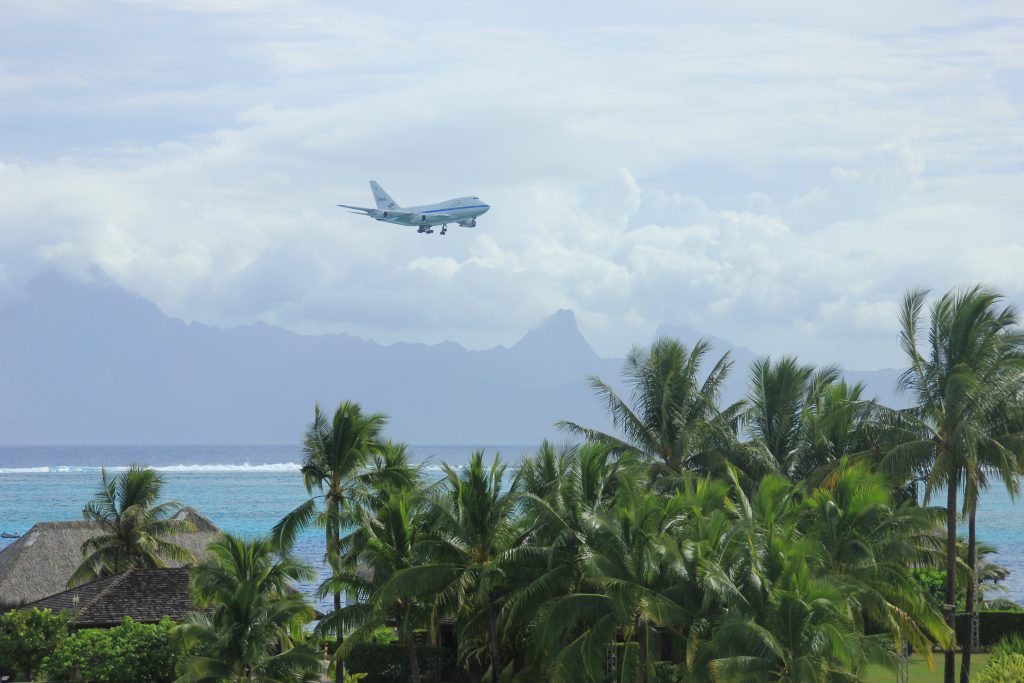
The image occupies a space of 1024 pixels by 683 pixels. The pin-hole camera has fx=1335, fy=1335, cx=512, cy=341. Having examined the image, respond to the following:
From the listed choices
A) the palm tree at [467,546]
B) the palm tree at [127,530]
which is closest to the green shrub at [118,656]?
the palm tree at [467,546]

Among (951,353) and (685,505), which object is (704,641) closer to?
(685,505)

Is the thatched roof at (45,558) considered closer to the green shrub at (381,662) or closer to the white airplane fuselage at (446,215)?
the green shrub at (381,662)

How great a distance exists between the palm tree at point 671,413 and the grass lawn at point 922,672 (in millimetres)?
6204

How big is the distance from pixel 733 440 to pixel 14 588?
2017 centimetres

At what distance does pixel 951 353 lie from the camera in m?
26.5

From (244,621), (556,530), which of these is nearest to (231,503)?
(244,621)

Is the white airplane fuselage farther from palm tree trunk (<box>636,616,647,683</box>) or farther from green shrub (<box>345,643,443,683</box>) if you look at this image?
palm tree trunk (<box>636,616,647,683</box>)

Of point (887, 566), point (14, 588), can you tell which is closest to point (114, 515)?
point (14, 588)

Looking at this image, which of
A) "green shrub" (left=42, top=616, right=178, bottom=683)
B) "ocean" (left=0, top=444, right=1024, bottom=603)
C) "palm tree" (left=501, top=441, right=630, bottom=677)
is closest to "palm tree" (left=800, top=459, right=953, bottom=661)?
"palm tree" (left=501, top=441, right=630, bottom=677)

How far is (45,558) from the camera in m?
38.7

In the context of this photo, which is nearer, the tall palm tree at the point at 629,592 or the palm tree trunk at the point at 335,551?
the tall palm tree at the point at 629,592

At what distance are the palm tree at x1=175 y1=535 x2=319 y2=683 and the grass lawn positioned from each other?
11937 millimetres

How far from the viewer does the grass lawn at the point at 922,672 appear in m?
29.1

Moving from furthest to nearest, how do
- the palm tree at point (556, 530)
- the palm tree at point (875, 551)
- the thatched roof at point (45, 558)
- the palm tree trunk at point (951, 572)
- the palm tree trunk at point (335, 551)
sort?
1. the thatched roof at point (45, 558)
2. the palm tree trunk at point (335, 551)
3. the palm tree trunk at point (951, 572)
4. the palm tree at point (556, 530)
5. the palm tree at point (875, 551)
